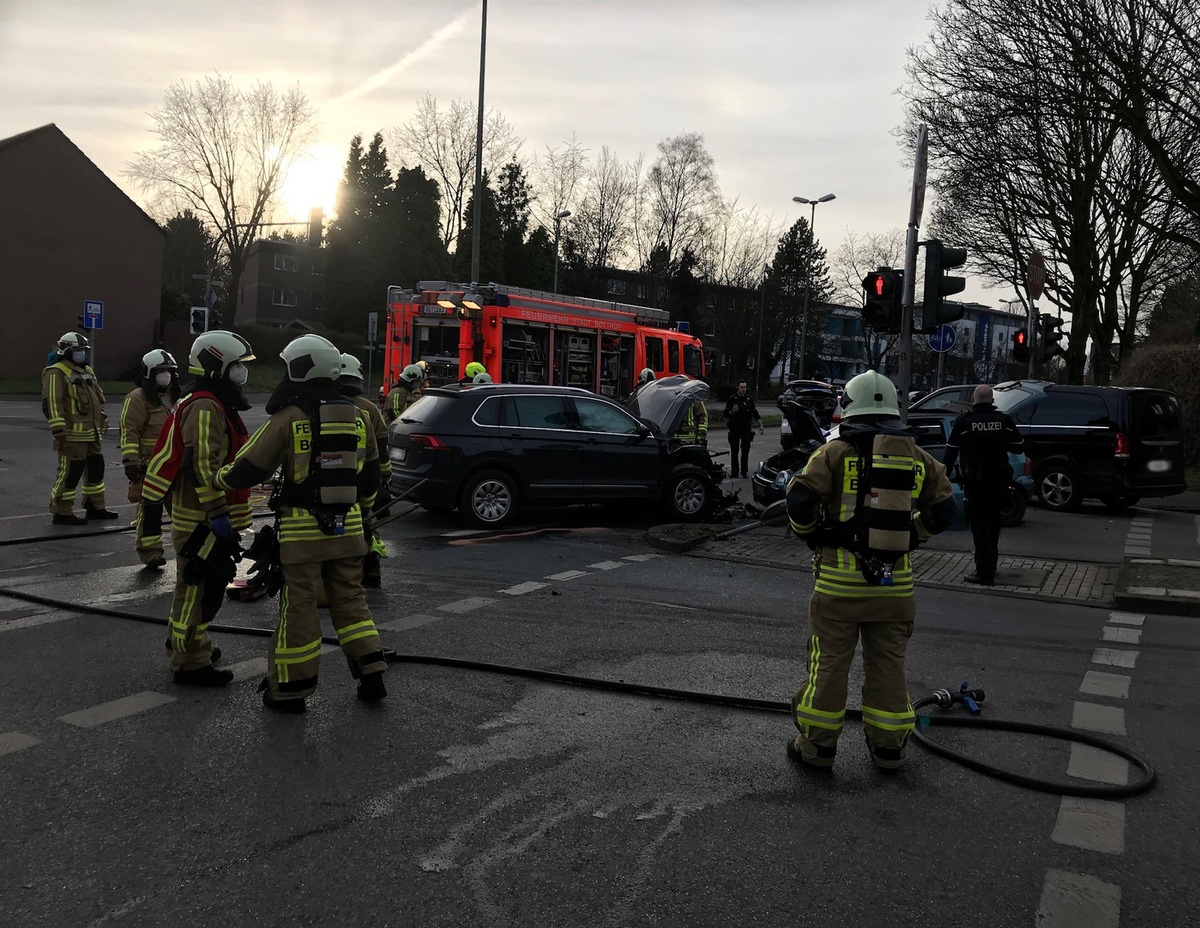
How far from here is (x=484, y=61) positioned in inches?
1069

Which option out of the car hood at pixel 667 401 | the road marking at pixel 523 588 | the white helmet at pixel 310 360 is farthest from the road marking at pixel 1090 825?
the car hood at pixel 667 401

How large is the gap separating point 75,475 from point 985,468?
906 cm

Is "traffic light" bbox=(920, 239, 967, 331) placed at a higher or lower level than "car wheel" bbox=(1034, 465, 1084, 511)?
higher

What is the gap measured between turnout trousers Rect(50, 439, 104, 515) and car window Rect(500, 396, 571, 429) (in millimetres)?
4329

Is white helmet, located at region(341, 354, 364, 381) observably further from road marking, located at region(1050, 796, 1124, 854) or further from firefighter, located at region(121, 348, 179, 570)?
road marking, located at region(1050, 796, 1124, 854)

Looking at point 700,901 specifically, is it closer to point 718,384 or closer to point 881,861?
point 881,861

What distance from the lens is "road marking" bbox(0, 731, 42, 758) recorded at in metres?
4.39

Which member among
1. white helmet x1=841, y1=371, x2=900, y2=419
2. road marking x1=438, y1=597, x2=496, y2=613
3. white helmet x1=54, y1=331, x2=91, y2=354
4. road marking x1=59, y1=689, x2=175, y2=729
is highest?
white helmet x1=54, y1=331, x2=91, y2=354

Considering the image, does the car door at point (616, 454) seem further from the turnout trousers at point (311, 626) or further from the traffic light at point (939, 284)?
the turnout trousers at point (311, 626)

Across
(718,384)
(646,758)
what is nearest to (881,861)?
(646,758)

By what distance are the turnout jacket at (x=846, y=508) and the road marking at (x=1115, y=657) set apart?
2972 millimetres

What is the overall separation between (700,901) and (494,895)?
2.16ft

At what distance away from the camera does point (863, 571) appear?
4445 mm

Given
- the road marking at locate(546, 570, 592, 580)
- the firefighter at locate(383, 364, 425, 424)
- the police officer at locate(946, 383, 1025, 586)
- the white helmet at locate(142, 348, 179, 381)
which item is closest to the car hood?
the firefighter at locate(383, 364, 425, 424)
